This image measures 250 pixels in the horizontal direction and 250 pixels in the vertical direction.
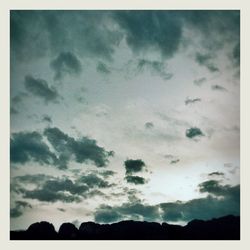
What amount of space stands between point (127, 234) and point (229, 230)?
4859 cm

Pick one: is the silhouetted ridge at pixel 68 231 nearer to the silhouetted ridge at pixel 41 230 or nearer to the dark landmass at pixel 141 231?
the dark landmass at pixel 141 231

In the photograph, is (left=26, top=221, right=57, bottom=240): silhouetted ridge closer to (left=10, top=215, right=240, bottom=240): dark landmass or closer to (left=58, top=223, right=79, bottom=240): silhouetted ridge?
(left=10, top=215, right=240, bottom=240): dark landmass

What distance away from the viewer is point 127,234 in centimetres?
14975

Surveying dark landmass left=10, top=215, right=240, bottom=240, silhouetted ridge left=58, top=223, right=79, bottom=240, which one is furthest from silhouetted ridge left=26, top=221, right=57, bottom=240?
silhouetted ridge left=58, top=223, right=79, bottom=240

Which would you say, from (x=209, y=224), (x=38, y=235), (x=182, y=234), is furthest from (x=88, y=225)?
(x=209, y=224)

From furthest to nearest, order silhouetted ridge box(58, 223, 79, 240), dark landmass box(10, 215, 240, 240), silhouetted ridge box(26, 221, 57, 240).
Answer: silhouetted ridge box(58, 223, 79, 240), silhouetted ridge box(26, 221, 57, 240), dark landmass box(10, 215, 240, 240)

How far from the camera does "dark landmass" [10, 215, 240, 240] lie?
128312 millimetres

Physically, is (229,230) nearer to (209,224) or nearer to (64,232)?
(209,224)

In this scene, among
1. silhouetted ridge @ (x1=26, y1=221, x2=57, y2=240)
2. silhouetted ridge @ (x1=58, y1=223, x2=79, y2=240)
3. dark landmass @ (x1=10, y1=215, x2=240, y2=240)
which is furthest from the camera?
silhouetted ridge @ (x1=58, y1=223, x2=79, y2=240)

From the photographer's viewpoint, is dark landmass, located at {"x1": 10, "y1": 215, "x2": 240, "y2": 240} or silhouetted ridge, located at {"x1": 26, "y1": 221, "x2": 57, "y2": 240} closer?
dark landmass, located at {"x1": 10, "y1": 215, "x2": 240, "y2": 240}

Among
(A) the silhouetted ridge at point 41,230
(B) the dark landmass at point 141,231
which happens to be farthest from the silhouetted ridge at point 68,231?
(A) the silhouetted ridge at point 41,230

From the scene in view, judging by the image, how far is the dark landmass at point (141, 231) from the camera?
12831 centimetres

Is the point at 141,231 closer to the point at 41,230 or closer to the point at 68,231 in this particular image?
the point at 68,231

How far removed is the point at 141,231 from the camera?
483 ft
